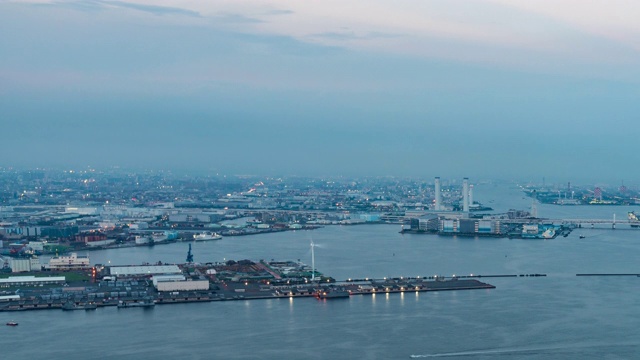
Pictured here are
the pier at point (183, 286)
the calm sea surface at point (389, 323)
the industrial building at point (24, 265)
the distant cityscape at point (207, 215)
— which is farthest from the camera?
the distant cityscape at point (207, 215)

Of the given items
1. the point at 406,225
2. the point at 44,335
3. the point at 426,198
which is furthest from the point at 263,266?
the point at 426,198

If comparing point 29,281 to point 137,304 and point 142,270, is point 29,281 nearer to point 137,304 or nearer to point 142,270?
point 142,270

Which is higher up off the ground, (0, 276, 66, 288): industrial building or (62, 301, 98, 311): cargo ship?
(0, 276, 66, 288): industrial building

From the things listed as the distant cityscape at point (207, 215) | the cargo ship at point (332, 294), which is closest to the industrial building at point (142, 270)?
the distant cityscape at point (207, 215)

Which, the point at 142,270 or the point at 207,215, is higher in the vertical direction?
the point at 207,215

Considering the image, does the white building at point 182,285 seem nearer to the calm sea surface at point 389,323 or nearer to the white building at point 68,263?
the calm sea surface at point 389,323

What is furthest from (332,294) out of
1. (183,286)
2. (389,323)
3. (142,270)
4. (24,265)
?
(24,265)

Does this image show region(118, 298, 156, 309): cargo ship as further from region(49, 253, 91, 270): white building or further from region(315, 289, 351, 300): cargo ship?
region(49, 253, 91, 270): white building

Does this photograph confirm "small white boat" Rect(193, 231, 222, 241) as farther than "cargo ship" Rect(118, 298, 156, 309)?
Yes

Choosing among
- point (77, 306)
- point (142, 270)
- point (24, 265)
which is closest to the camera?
point (77, 306)

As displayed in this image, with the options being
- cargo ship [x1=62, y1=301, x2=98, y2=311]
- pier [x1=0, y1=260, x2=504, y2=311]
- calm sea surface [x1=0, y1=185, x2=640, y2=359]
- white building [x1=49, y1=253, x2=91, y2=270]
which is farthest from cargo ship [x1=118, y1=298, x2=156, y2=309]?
white building [x1=49, y1=253, x2=91, y2=270]
